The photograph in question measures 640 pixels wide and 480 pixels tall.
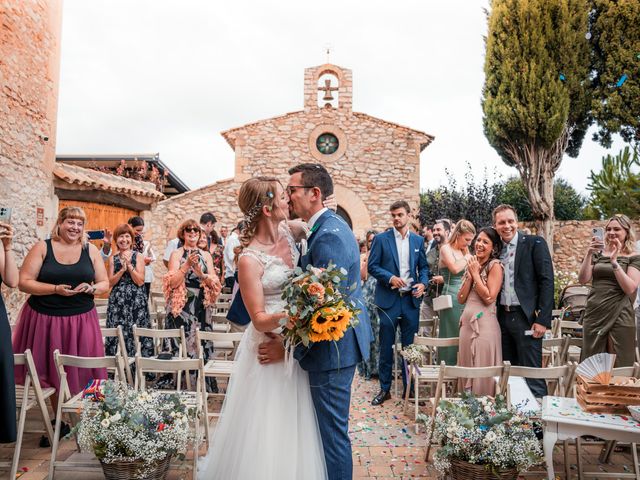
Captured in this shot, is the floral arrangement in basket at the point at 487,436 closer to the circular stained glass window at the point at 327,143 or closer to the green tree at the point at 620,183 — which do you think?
the green tree at the point at 620,183

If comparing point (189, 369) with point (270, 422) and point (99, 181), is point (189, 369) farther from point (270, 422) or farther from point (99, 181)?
point (99, 181)

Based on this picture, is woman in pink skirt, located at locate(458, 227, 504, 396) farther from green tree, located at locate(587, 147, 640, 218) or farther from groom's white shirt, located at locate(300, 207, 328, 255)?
green tree, located at locate(587, 147, 640, 218)

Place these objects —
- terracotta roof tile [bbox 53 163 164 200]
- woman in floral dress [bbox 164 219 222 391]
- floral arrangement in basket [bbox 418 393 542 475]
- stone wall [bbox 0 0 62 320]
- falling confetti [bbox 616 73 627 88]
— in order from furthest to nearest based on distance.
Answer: falling confetti [bbox 616 73 627 88] → terracotta roof tile [bbox 53 163 164 200] → stone wall [bbox 0 0 62 320] → woman in floral dress [bbox 164 219 222 391] → floral arrangement in basket [bbox 418 393 542 475]

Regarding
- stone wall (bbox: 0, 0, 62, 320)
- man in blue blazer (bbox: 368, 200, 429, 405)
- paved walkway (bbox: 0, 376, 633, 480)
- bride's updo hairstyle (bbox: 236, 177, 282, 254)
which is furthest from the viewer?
stone wall (bbox: 0, 0, 62, 320)

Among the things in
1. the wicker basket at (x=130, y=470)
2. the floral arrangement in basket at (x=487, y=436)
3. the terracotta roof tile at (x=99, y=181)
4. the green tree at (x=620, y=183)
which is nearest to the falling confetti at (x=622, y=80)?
the green tree at (x=620, y=183)

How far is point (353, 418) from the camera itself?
15.8 feet

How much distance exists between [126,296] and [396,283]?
309 centimetres

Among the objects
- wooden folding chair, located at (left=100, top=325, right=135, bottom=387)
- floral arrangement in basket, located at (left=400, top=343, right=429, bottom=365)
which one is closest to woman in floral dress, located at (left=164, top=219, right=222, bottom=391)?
wooden folding chair, located at (left=100, top=325, right=135, bottom=387)

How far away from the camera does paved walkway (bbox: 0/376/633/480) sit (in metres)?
3.45

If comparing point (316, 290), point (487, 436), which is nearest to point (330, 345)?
point (316, 290)

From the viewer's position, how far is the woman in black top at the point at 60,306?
3994 millimetres

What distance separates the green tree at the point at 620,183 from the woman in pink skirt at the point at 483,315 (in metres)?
10.1

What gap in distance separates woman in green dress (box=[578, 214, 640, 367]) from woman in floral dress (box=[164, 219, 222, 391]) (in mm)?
3858

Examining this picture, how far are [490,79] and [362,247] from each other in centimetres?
866
